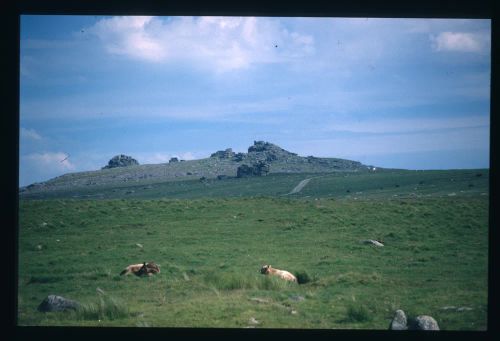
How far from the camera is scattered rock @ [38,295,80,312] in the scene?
8.62 meters

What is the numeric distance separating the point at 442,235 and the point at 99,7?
17026mm

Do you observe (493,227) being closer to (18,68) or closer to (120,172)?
(18,68)

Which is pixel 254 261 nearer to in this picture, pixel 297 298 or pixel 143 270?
pixel 143 270

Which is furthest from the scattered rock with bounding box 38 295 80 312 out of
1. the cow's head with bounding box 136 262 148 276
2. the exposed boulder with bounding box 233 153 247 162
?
the exposed boulder with bounding box 233 153 247 162

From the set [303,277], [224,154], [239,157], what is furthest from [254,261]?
[224,154]

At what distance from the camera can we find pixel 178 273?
12539 mm

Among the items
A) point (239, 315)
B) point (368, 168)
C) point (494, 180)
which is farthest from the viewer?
point (368, 168)

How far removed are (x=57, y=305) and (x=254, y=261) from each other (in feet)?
23.0

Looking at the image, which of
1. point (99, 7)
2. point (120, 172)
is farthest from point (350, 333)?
point (120, 172)

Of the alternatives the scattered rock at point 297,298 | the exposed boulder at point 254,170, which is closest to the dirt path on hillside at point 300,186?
the exposed boulder at point 254,170

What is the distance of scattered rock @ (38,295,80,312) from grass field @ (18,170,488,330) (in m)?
0.20

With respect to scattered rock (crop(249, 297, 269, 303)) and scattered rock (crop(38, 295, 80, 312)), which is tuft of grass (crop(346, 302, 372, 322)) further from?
scattered rock (crop(38, 295, 80, 312))

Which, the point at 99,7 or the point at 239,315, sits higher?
the point at 99,7

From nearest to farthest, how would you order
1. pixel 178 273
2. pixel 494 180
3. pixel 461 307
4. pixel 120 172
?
1. pixel 494 180
2. pixel 461 307
3. pixel 178 273
4. pixel 120 172
